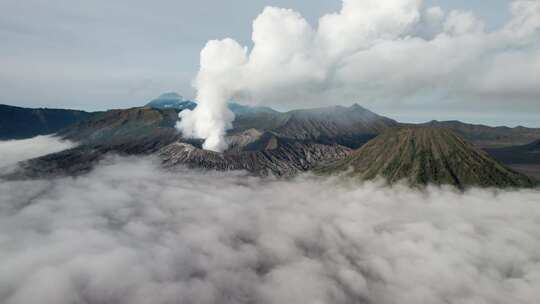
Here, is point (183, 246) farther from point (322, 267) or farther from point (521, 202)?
point (521, 202)

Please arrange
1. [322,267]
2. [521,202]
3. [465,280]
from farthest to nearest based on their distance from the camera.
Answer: [521,202] → [322,267] → [465,280]

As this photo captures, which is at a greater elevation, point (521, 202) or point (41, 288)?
point (521, 202)

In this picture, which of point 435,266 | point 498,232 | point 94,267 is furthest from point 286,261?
point 498,232

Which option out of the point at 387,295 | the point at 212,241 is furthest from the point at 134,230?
the point at 387,295

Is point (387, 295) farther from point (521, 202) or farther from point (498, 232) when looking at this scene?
point (521, 202)

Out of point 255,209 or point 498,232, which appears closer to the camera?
point 498,232

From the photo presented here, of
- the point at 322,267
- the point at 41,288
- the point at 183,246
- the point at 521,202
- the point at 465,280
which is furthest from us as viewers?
the point at 521,202
